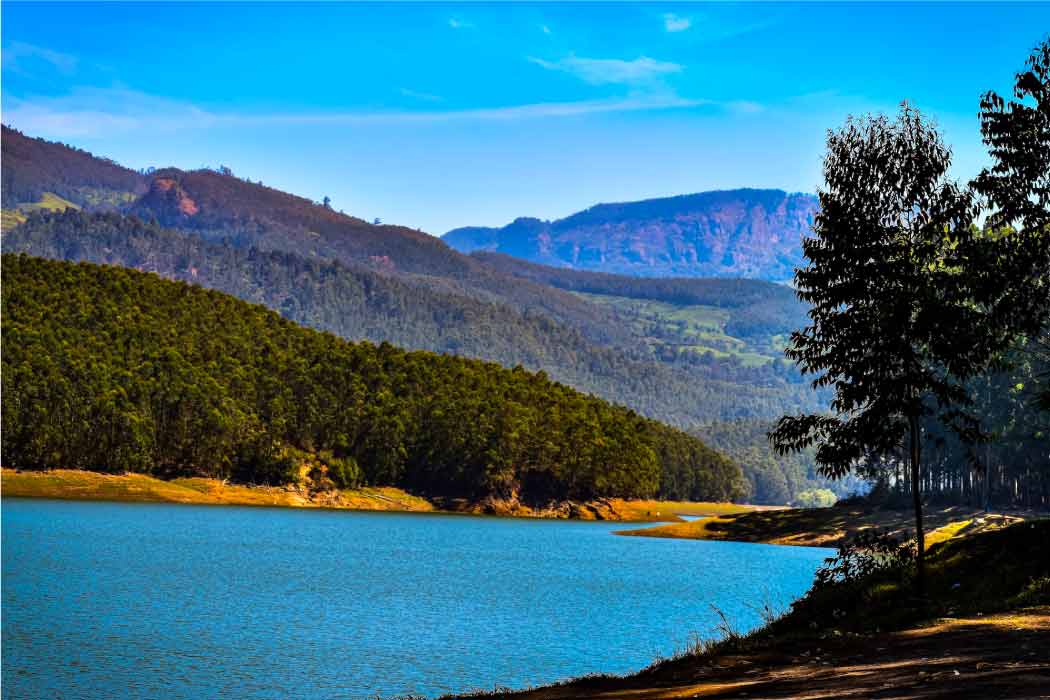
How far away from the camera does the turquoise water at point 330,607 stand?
41469 mm

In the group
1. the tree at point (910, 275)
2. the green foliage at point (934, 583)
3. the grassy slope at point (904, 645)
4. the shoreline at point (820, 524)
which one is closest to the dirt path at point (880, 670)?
the grassy slope at point (904, 645)

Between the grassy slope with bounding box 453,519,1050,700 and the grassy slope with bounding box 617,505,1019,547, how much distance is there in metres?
77.4

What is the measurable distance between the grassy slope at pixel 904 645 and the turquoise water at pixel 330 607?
38.4 ft

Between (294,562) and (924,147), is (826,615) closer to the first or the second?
(924,147)

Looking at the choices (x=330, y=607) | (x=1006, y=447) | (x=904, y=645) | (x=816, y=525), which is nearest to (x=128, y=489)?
(x=816, y=525)

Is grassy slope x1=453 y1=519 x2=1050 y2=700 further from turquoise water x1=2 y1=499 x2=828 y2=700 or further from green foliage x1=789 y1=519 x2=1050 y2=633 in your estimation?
turquoise water x1=2 y1=499 x2=828 y2=700

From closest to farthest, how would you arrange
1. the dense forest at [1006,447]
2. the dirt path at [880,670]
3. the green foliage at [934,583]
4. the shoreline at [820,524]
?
the dirt path at [880,670]
the green foliage at [934,583]
the shoreline at [820,524]
the dense forest at [1006,447]

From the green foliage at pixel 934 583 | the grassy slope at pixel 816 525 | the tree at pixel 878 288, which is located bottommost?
the grassy slope at pixel 816 525

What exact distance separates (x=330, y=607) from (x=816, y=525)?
92.8 metres

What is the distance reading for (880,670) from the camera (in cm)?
2336

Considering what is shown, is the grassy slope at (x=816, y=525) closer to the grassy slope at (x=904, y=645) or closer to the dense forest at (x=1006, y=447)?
the dense forest at (x=1006, y=447)

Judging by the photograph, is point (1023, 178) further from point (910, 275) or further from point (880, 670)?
point (880, 670)

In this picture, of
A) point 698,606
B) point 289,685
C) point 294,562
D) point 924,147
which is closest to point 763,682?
point 289,685

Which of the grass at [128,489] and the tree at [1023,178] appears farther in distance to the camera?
the grass at [128,489]
